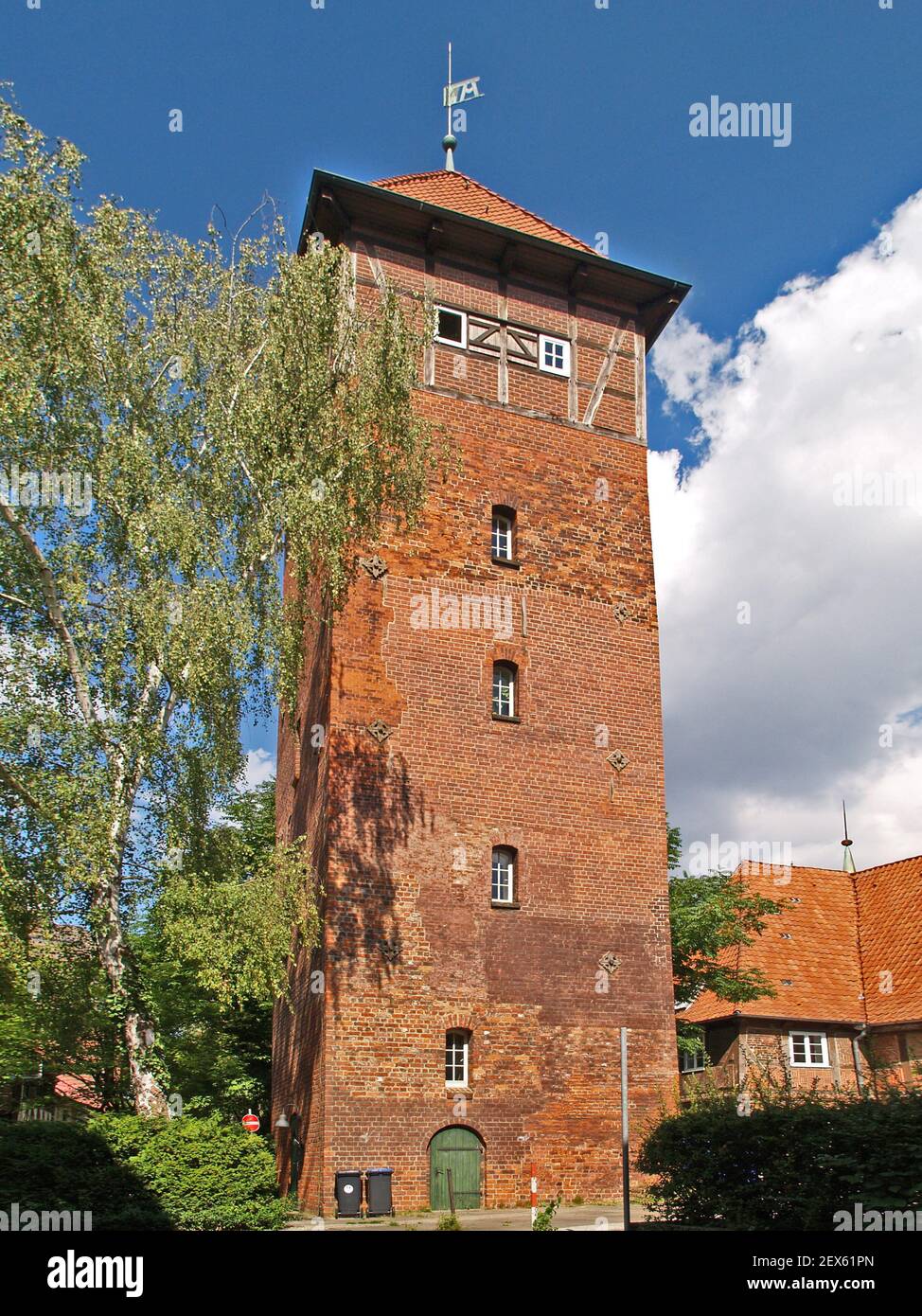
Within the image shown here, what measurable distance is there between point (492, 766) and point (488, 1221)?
7.33 m

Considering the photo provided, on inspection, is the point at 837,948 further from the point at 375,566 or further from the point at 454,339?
the point at 454,339

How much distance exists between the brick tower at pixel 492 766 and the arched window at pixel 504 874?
0.06m

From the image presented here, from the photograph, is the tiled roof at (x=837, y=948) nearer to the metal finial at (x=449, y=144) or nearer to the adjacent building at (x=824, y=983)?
the adjacent building at (x=824, y=983)

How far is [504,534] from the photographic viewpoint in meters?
22.1

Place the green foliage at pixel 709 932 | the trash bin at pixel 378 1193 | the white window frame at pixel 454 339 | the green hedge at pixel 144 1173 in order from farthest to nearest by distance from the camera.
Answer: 1. the green foliage at pixel 709 932
2. the white window frame at pixel 454 339
3. the trash bin at pixel 378 1193
4. the green hedge at pixel 144 1173

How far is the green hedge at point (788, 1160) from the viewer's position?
9273 millimetres

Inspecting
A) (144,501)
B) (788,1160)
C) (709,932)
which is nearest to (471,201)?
(144,501)

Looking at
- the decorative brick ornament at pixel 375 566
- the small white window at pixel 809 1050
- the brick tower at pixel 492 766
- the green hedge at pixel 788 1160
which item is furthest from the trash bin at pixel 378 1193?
the small white window at pixel 809 1050

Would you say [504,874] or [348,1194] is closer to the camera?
[348,1194]

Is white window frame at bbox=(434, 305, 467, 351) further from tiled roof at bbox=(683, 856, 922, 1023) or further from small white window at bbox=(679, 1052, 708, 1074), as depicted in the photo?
small white window at bbox=(679, 1052, 708, 1074)

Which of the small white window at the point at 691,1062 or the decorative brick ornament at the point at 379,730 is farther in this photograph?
the small white window at the point at 691,1062

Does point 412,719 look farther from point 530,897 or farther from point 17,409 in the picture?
point 17,409

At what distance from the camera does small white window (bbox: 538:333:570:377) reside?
76.5ft
